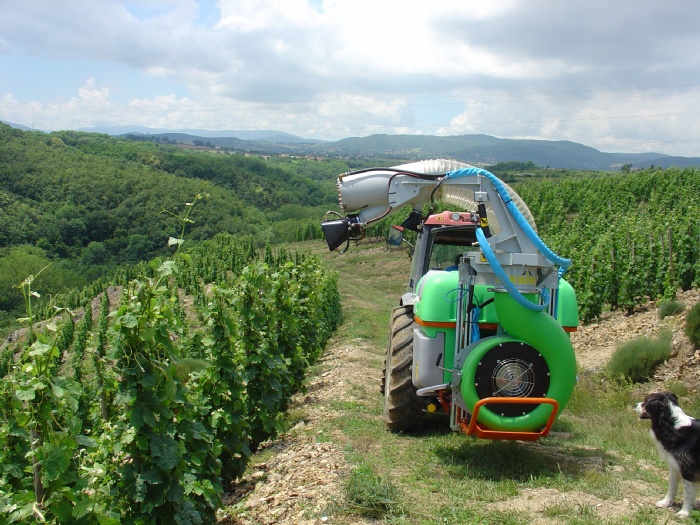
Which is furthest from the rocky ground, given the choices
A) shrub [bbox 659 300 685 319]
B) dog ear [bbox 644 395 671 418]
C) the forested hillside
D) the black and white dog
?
the forested hillside

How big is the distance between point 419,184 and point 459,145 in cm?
15401

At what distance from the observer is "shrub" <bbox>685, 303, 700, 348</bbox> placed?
29.2ft

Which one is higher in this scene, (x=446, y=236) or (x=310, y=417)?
(x=446, y=236)

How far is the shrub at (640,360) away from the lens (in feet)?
30.5

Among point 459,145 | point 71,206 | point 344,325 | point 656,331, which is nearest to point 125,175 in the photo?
point 71,206

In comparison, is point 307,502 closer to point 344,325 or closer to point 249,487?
point 249,487

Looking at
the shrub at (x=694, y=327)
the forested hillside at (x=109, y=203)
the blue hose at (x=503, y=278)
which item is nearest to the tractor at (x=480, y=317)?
the blue hose at (x=503, y=278)

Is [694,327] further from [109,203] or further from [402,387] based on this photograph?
[109,203]

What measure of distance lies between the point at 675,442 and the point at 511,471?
1.41 metres

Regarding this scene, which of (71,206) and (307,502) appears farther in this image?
(71,206)

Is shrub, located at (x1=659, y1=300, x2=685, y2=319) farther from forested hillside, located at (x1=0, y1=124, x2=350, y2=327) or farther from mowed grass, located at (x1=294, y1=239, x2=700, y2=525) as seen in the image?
forested hillside, located at (x1=0, y1=124, x2=350, y2=327)

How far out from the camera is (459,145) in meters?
155

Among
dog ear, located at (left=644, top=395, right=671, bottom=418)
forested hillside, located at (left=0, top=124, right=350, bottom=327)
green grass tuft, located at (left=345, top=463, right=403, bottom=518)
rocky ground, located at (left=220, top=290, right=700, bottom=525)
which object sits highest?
dog ear, located at (left=644, top=395, right=671, bottom=418)

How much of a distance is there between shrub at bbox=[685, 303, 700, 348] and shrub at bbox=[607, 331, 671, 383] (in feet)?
1.58
